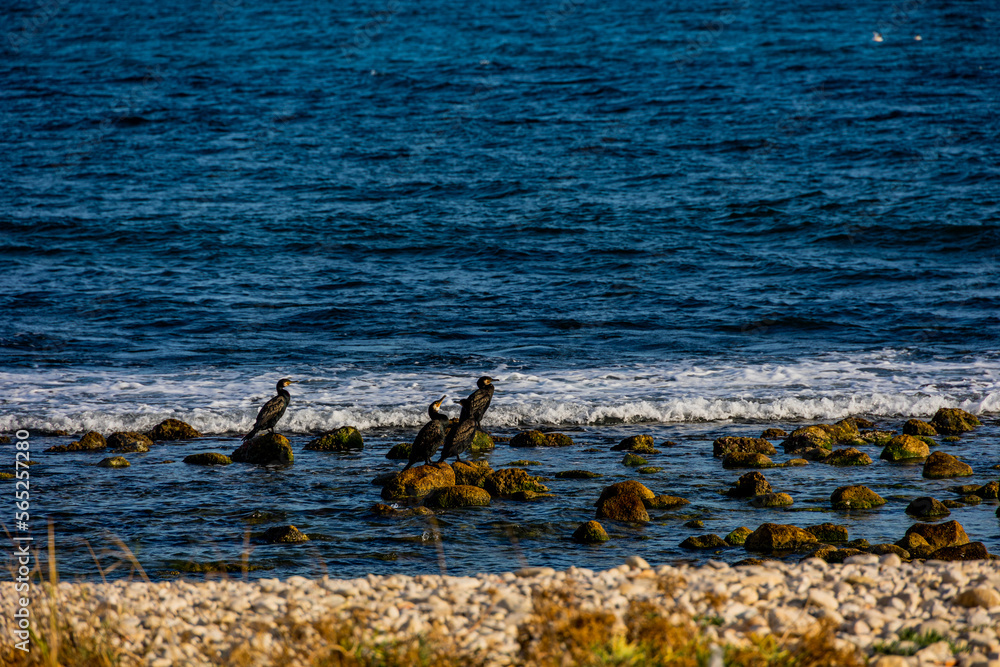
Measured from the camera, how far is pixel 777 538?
7.34m

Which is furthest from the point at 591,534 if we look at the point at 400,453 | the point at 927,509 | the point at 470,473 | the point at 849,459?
the point at 849,459

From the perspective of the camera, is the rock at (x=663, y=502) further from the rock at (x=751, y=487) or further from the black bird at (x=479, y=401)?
the black bird at (x=479, y=401)

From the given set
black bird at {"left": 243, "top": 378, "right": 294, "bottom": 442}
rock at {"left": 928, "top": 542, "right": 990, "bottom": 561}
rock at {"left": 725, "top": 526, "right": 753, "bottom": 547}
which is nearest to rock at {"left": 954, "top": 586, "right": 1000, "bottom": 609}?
rock at {"left": 928, "top": 542, "right": 990, "bottom": 561}

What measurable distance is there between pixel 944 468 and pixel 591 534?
13.1 ft

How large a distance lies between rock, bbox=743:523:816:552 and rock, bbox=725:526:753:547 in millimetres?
89

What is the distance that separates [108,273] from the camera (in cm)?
2055

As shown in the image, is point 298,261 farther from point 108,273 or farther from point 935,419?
point 935,419

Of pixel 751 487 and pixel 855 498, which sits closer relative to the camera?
pixel 855 498

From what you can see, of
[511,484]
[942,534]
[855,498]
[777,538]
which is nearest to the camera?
[942,534]

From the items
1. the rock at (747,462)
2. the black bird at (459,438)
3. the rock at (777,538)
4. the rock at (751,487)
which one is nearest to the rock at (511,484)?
the black bird at (459,438)

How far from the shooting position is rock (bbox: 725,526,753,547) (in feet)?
24.7

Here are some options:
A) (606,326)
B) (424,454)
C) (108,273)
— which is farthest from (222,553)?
(108,273)

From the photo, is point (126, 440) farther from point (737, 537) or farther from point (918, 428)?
point (918, 428)

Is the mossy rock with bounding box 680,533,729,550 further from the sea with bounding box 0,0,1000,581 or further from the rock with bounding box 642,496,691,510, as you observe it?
the rock with bounding box 642,496,691,510
